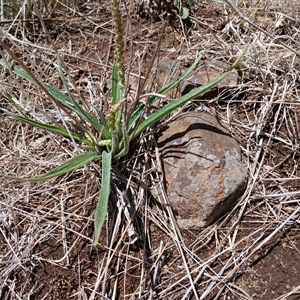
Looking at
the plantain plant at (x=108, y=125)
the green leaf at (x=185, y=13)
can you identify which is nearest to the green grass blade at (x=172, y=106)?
the plantain plant at (x=108, y=125)

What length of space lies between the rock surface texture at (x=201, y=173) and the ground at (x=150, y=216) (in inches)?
1.6

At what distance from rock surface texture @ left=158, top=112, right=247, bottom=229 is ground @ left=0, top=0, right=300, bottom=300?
1.6 inches

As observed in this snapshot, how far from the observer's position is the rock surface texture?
1.45 m

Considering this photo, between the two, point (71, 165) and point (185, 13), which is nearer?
point (71, 165)

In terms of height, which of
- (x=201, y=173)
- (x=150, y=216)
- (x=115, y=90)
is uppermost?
(x=115, y=90)

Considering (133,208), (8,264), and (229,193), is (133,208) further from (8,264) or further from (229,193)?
(8,264)

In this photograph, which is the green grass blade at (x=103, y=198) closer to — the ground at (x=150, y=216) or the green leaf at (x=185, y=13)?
the ground at (x=150, y=216)

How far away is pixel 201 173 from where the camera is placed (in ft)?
4.78

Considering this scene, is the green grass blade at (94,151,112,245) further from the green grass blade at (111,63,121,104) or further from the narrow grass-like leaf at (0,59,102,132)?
the green grass blade at (111,63,121,104)

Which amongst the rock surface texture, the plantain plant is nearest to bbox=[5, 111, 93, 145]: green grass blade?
the plantain plant

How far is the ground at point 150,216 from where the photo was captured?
138cm

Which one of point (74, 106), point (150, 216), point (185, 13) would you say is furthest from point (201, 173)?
point (185, 13)

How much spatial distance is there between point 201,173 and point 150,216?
8.6 inches

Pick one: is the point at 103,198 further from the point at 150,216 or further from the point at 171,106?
the point at 171,106
